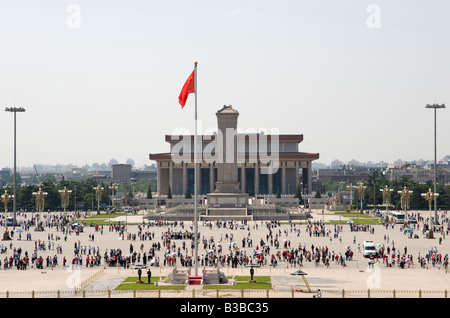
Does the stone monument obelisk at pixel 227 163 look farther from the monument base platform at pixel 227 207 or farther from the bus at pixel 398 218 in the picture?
the bus at pixel 398 218

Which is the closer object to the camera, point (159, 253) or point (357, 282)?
point (357, 282)

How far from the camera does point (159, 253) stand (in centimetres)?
6234

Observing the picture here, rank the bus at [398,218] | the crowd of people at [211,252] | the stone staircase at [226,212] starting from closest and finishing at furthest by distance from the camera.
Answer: the crowd of people at [211,252], the bus at [398,218], the stone staircase at [226,212]

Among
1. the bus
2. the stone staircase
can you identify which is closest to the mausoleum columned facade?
the stone staircase

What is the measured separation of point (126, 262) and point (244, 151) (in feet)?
351

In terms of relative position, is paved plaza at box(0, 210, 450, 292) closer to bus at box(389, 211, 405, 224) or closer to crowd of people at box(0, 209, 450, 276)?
crowd of people at box(0, 209, 450, 276)

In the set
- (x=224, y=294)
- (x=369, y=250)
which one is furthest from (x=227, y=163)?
(x=224, y=294)

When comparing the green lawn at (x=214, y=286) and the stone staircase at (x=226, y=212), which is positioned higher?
the stone staircase at (x=226, y=212)

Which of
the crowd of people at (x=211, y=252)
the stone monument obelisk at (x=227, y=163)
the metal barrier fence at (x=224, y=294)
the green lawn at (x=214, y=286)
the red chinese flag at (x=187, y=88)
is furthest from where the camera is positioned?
the stone monument obelisk at (x=227, y=163)

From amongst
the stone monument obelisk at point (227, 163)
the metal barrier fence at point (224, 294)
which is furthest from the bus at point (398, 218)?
the metal barrier fence at point (224, 294)

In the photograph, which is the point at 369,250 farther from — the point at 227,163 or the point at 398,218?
the point at 227,163
